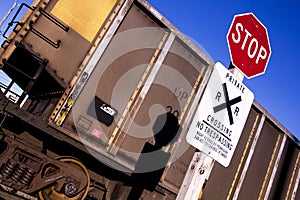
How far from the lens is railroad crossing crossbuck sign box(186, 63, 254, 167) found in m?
2.46

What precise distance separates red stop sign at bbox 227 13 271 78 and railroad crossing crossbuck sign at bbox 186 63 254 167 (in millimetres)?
220

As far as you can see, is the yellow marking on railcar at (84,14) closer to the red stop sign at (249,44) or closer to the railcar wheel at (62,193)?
the railcar wheel at (62,193)

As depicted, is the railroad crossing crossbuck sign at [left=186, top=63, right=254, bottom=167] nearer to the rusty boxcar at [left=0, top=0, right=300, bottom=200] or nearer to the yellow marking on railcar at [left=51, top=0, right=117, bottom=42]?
the rusty boxcar at [left=0, top=0, right=300, bottom=200]

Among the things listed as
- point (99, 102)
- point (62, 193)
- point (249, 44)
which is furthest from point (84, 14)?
point (62, 193)

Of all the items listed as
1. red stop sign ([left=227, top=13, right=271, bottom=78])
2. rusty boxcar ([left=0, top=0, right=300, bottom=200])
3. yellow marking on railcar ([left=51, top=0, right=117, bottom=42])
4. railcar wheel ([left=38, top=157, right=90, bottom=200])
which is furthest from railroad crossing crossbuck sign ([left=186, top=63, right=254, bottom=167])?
yellow marking on railcar ([left=51, top=0, right=117, bottom=42])

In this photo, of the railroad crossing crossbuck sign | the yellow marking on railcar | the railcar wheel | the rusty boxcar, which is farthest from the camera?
the yellow marking on railcar

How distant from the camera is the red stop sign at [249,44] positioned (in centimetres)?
277

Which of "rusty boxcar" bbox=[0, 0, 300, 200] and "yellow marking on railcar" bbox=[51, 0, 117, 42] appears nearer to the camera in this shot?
"rusty boxcar" bbox=[0, 0, 300, 200]

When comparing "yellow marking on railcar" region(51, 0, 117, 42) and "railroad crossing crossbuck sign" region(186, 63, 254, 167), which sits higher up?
"yellow marking on railcar" region(51, 0, 117, 42)

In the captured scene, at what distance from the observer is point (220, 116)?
262 cm

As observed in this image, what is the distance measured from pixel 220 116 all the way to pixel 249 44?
3.07 feet

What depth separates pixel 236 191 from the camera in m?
5.88

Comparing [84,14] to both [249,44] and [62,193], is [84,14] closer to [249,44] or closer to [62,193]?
[249,44]

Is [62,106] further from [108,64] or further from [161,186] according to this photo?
[161,186]
